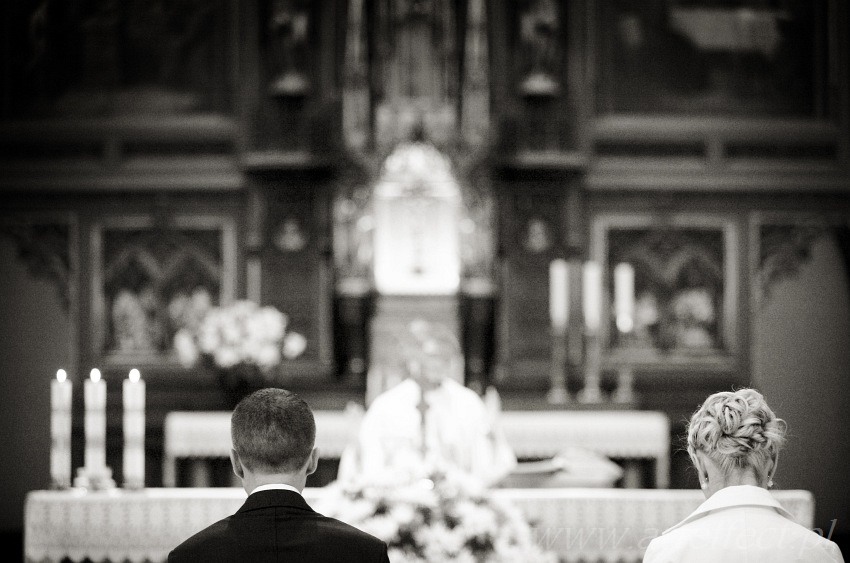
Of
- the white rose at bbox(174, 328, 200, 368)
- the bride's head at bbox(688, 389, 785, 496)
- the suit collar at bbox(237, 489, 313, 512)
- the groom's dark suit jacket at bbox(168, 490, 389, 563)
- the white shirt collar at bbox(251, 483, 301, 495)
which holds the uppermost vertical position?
the bride's head at bbox(688, 389, 785, 496)

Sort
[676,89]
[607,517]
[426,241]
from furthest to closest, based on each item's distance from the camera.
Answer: [676,89]
[426,241]
[607,517]

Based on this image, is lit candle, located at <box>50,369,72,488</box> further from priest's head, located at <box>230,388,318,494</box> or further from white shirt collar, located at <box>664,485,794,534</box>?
white shirt collar, located at <box>664,485,794,534</box>

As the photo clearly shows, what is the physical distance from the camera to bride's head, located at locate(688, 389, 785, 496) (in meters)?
2.61

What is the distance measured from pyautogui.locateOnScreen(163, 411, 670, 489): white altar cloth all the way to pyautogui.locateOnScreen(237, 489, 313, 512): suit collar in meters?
6.13

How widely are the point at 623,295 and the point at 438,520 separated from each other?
245 inches

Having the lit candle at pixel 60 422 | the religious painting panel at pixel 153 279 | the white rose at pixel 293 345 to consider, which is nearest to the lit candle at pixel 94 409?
the lit candle at pixel 60 422

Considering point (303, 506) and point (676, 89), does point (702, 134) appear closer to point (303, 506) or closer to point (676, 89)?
point (676, 89)

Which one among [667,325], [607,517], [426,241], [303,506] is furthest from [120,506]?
[667,325]

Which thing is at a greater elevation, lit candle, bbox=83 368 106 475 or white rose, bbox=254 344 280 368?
lit candle, bbox=83 368 106 475

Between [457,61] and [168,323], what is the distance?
3.90 metres

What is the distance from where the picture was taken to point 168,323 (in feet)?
35.6

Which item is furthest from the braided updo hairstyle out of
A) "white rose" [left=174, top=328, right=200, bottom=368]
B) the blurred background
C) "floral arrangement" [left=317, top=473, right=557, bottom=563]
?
the blurred background

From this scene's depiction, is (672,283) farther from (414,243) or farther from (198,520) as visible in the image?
(198,520)

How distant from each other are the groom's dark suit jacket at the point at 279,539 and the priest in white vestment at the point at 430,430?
9.85 ft
